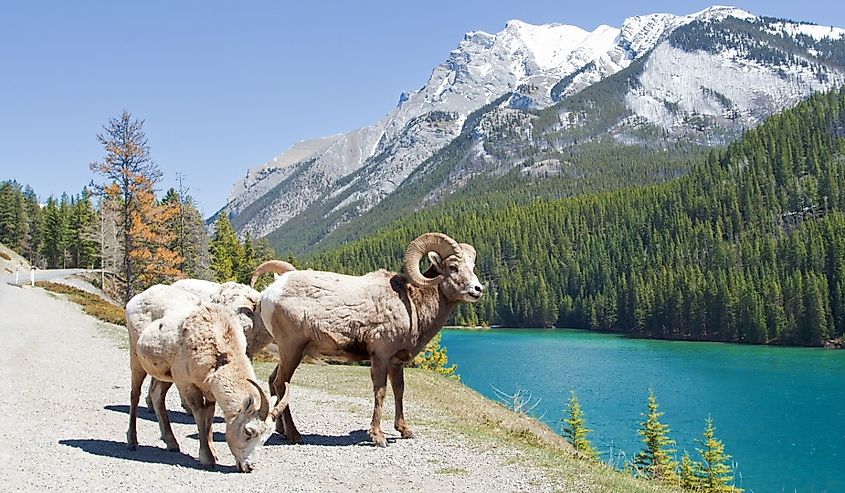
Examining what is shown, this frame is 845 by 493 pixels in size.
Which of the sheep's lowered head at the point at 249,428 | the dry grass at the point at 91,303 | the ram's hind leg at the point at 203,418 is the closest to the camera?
the sheep's lowered head at the point at 249,428

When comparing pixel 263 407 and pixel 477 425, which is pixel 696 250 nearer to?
pixel 477 425

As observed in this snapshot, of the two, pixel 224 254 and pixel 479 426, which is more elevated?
pixel 224 254

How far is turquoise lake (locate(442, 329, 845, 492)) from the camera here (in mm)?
32844

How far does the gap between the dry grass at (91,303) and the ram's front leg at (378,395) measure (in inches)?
1061

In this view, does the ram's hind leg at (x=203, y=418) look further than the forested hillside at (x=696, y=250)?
No

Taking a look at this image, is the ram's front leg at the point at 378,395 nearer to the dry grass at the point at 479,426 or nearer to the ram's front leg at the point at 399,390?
the ram's front leg at the point at 399,390

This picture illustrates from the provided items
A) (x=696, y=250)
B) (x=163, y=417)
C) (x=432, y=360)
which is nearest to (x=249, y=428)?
(x=163, y=417)

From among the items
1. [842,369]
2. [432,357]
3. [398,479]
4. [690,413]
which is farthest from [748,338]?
[398,479]

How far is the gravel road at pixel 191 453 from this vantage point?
9297 mm

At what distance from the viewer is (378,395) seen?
1229 centimetres

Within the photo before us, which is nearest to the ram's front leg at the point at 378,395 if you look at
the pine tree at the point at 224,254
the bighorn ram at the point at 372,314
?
the bighorn ram at the point at 372,314

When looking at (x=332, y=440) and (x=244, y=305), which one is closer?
(x=332, y=440)

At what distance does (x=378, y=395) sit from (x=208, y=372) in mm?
3383

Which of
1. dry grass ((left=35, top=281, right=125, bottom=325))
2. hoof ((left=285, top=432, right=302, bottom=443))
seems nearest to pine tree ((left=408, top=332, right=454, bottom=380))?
dry grass ((left=35, top=281, right=125, bottom=325))
